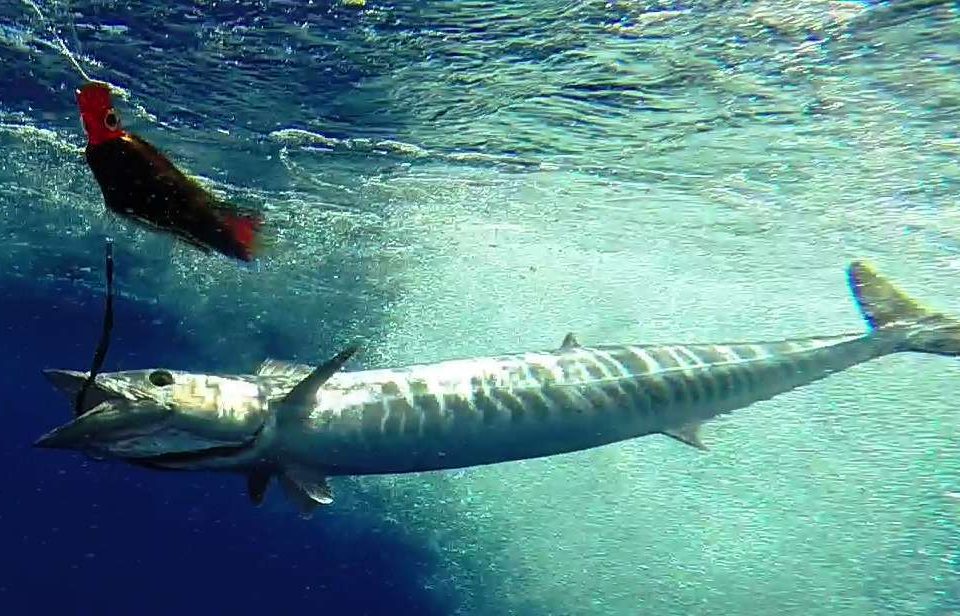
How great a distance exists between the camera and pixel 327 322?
3675cm

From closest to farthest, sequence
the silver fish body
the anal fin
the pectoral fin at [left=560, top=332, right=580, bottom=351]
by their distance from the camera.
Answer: the silver fish body
the anal fin
the pectoral fin at [left=560, top=332, right=580, bottom=351]

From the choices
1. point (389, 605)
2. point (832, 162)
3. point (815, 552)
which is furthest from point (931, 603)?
point (389, 605)

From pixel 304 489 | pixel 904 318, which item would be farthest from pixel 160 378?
pixel 904 318

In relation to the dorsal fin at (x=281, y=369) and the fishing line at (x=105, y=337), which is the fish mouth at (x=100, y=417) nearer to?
the fishing line at (x=105, y=337)

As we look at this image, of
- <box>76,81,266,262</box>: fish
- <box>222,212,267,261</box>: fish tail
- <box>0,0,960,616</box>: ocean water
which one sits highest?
<box>76,81,266,262</box>: fish

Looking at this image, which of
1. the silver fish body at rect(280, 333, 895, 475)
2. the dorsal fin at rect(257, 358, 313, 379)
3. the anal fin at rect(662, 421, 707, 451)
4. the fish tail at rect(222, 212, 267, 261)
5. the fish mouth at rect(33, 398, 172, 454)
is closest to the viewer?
the fish tail at rect(222, 212, 267, 261)

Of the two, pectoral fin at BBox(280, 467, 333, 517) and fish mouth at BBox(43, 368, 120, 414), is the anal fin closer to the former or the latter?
pectoral fin at BBox(280, 467, 333, 517)

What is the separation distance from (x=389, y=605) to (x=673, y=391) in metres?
31.0

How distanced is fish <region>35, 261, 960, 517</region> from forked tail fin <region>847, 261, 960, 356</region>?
0.02 metres

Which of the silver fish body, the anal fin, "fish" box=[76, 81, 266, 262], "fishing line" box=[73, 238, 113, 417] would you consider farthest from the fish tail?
the anal fin

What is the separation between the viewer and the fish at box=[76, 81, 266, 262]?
251 cm

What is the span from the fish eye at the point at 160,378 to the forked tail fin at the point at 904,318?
6.01 metres

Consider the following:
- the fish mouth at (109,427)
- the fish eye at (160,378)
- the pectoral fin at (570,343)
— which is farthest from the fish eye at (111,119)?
the pectoral fin at (570,343)

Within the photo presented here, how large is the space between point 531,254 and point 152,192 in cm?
1976
